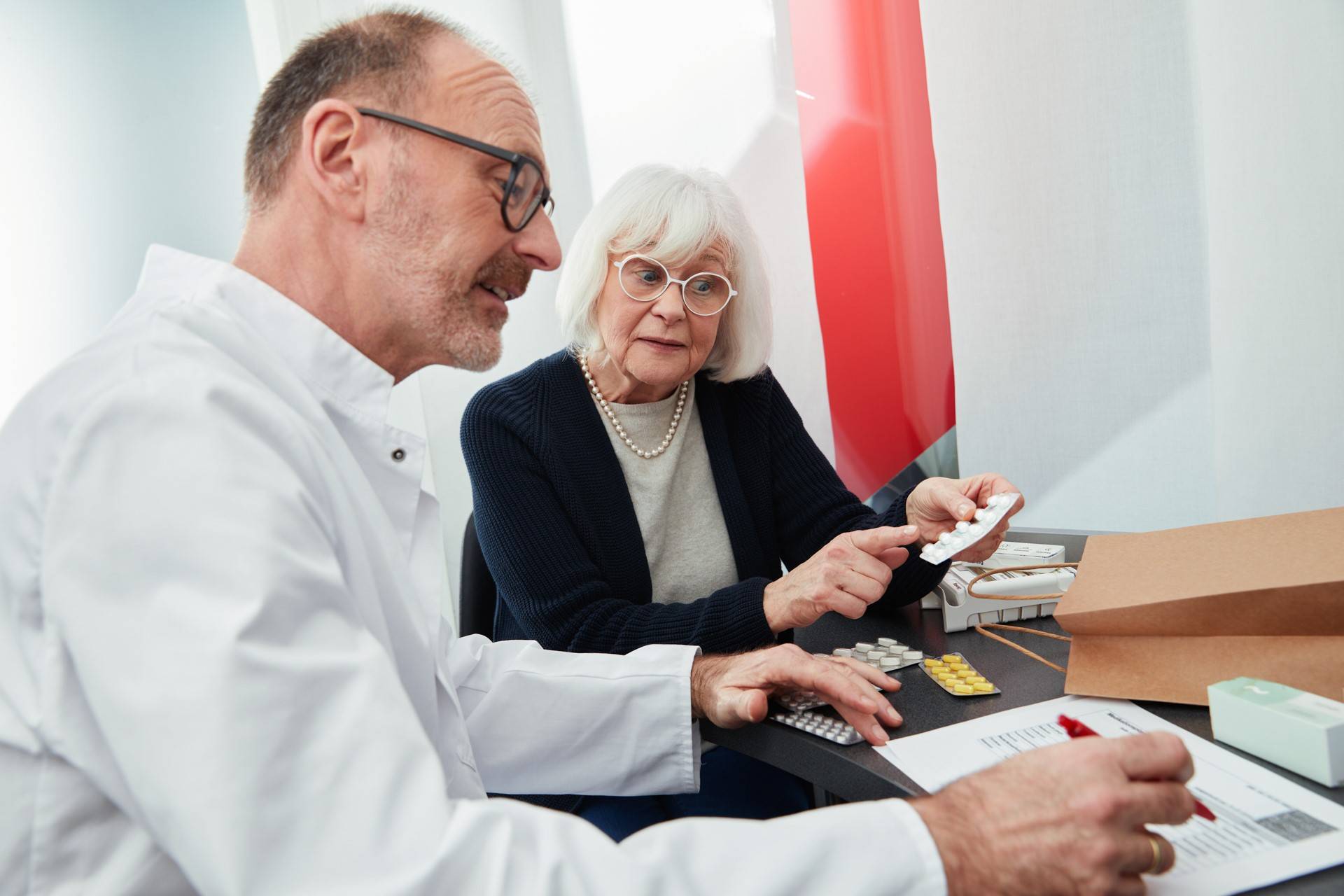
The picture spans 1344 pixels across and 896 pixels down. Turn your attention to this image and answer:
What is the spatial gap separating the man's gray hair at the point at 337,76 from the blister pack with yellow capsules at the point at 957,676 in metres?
0.88

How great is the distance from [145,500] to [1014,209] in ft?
6.22

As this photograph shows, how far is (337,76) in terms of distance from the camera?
1051 millimetres

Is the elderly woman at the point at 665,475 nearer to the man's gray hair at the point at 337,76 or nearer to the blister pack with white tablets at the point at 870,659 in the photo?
the blister pack with white tablets at the point at 870,659

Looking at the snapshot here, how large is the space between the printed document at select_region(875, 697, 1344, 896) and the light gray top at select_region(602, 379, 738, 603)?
0.79 meters

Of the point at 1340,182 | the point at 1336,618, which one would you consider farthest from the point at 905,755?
the point at 1340,182

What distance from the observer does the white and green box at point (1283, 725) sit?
2.48ft

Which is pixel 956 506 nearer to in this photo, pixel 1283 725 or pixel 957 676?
pixel 957 676

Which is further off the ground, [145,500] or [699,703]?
[145,500]

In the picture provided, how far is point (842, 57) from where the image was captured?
7.84 feet

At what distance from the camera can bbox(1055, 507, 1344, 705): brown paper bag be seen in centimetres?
89

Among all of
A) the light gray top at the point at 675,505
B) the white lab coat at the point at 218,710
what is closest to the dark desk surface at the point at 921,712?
the white lab coat at the point at 218,710

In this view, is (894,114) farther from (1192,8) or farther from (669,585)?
(669,585)

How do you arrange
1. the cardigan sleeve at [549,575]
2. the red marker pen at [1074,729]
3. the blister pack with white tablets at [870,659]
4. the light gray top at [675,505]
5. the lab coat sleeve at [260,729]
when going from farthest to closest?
the light gray top at [675,505] → the cardigan sleeve at [549,575] → the blister pack with white tablets at [870,659] → the red marker pen at [1074,729] → the lab coat sleeve at [260,729]

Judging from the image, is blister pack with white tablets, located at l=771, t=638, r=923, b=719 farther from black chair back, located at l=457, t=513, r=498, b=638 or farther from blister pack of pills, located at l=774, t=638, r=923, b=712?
black chair back, located at l=457, t=513, r=498, b=638
